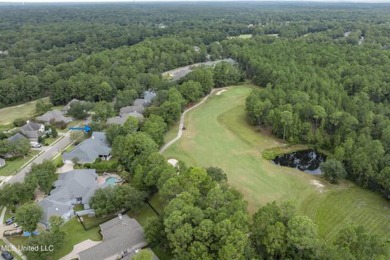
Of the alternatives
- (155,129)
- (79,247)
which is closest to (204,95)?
(155,129)

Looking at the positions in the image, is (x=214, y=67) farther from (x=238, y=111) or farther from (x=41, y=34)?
(x=41, y=34)

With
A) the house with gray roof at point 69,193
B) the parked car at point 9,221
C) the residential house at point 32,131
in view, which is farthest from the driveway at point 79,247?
the residential house at point 32,131

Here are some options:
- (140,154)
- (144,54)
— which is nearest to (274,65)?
(144,54)

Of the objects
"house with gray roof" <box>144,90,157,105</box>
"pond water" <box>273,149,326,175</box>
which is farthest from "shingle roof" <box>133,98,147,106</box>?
"pond water" <box>273,149,326,175</box>

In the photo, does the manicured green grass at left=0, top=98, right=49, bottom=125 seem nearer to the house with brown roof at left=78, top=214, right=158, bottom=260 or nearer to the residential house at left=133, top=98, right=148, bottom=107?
the residential house at left=133, top=98, right=148, bottom=107

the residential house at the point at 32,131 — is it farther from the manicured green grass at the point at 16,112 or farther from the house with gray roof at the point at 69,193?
the house with gray roof at the point at 69,193
